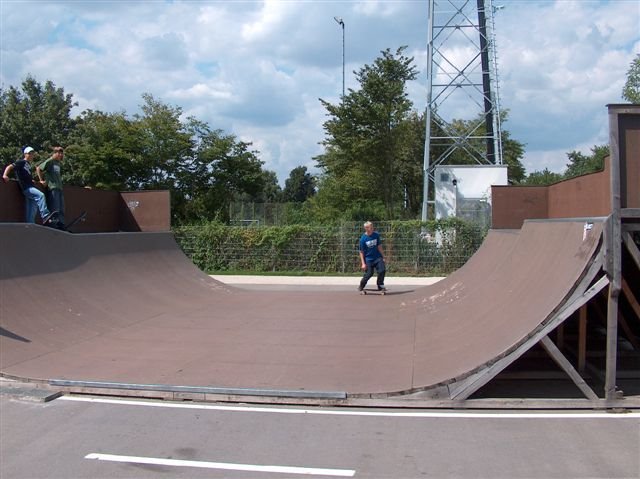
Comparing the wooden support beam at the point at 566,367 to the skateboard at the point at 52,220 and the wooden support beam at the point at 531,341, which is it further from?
the skateboard at the point at 52,220

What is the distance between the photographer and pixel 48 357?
7.06 metres

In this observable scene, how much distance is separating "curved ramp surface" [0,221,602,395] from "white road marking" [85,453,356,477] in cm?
157

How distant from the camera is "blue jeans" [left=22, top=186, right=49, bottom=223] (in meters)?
10.8

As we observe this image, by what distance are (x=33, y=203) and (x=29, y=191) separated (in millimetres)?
280

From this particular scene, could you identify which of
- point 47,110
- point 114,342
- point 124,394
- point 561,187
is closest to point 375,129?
point 561,187

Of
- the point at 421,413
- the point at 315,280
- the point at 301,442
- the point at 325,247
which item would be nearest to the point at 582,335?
the point at 421,413

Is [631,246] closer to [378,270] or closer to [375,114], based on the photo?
[378,270]

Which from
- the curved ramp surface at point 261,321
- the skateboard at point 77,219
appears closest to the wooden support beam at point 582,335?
the curved ramp surface at point 261,321

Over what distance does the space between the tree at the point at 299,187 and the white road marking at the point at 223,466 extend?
372 ft

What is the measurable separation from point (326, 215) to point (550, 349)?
32029mm

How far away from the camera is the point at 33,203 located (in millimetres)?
10977

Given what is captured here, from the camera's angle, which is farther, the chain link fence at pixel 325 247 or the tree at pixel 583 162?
the tree at pixel 583 162

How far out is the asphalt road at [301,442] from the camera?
4090 millimetres

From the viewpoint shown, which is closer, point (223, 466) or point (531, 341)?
point (223, 466)
